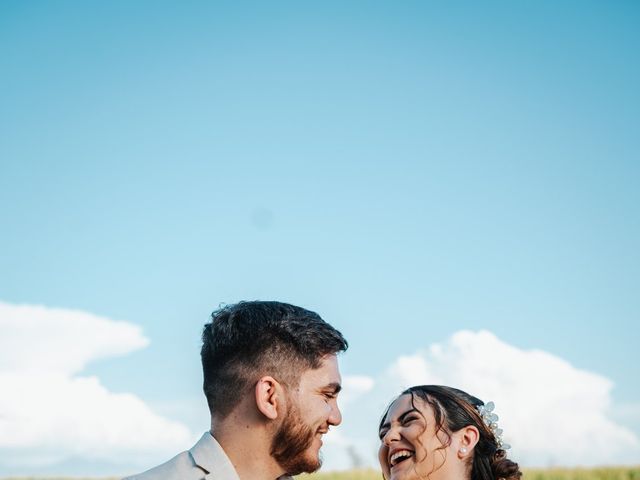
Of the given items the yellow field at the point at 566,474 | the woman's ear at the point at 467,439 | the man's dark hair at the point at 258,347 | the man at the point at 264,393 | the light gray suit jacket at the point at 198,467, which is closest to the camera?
the light gray suit jacket at the point at 198,467

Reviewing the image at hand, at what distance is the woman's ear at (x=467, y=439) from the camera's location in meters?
6.24

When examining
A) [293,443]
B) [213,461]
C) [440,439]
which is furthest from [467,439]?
[213,461]

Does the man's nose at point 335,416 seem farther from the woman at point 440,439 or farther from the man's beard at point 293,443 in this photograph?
the woman at point 440,439

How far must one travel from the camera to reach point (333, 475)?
2216 centimetres

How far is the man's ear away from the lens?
4.26 meters

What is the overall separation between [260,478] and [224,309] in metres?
0.98

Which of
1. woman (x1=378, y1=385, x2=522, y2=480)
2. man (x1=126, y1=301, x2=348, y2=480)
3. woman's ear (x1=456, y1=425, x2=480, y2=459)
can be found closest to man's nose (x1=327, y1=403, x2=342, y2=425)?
man (x1=126, y1=301, x2=348, y2=480)

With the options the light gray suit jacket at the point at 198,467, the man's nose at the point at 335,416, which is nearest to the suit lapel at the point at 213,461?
the light gray suit jacket at the point at 198,467

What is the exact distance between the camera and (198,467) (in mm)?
4141

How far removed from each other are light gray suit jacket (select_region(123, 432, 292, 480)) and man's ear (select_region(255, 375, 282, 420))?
0.31 m

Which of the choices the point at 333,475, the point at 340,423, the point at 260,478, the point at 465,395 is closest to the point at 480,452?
the point at 465,395

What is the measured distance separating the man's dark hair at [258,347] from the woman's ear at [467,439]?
2119mm

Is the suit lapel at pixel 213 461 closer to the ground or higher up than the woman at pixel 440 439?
closer to the ground

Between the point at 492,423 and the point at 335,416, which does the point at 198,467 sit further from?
the point at 492,423
